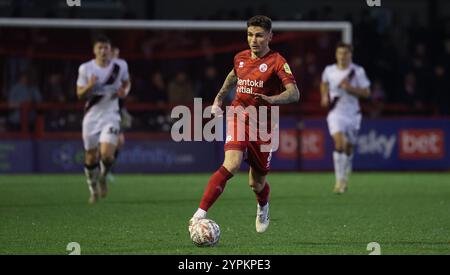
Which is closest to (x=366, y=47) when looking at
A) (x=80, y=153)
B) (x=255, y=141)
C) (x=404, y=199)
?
(x=80, y=153)

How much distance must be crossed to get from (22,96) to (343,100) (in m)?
8.37

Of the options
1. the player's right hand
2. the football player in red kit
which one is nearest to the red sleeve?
the football player in red kit

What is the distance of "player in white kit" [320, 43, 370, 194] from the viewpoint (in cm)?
1614

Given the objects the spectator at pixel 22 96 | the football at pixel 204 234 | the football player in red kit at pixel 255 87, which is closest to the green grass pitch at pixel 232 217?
the football at pixel 204 234

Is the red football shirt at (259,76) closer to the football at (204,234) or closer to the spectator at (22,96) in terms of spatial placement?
the football at (204,234)

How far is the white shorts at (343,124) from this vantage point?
1623cm

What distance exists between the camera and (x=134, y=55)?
23281 millimetres

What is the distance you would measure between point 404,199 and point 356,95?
2249 mm

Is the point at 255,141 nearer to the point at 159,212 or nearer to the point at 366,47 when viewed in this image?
the point at 159,212

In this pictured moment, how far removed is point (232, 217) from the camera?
11.9 metres

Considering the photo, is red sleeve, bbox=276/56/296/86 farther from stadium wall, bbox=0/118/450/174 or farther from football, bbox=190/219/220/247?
stadium wall, bbox=0/118/450/174

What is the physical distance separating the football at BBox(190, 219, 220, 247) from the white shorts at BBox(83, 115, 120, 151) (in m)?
5.66
